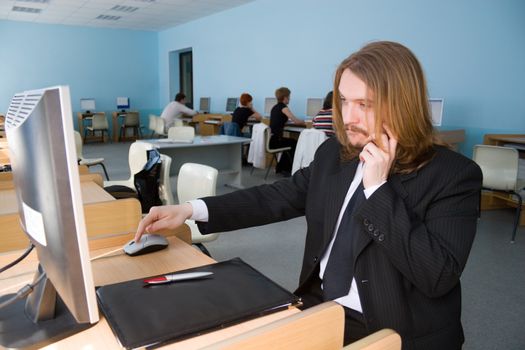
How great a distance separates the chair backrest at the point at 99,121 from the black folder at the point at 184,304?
982 cm

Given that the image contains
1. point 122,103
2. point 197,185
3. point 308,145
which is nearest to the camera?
point 197,185

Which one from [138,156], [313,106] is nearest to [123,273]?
[138,156]

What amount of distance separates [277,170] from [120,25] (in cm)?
636

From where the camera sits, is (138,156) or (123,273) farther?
(138,156)

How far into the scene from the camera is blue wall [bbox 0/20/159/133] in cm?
943

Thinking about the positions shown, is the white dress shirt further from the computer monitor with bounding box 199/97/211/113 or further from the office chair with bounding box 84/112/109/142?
the office chair with bounding box 84/112/109/142

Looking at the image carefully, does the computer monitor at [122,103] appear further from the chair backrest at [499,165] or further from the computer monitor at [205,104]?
the chair backrest at [499,165]

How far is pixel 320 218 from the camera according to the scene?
121cm

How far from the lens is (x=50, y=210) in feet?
1.98

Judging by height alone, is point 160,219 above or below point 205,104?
above

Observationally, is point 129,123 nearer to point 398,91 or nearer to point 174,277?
point 174,277

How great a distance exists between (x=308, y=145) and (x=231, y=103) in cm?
381

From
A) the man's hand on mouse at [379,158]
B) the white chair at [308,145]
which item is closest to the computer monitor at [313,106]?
the white chair at [308,145]

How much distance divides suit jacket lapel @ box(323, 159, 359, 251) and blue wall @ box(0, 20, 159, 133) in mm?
8878
